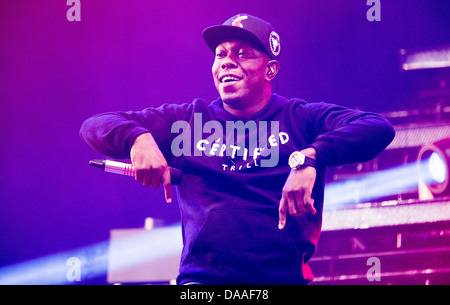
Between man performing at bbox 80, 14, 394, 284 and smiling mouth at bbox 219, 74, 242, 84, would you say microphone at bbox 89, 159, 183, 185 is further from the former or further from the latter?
smiling mouth at bbox 219, 74, 242, 84

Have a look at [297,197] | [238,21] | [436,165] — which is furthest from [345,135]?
[436,165]

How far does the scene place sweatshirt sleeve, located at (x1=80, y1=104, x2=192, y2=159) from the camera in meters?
1.80

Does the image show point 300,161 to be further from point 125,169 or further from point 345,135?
point 125,169

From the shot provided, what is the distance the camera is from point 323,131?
193cm

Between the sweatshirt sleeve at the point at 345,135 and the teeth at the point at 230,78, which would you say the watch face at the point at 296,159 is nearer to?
the sweatshirt sleeve at the point at 345,135

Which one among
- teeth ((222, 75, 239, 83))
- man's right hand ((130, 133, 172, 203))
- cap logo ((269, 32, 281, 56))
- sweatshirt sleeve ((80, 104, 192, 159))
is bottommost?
man's right hand ((130, 133, 172, 203))

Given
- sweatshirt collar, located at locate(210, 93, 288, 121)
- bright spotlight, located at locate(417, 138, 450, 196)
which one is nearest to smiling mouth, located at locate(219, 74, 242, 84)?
sweatshirt collar, located at locate(210, 93, 288, 121)

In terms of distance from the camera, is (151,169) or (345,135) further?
(345,135)

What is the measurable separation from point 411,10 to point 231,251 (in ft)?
5.03

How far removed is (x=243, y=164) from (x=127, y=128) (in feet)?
1.39

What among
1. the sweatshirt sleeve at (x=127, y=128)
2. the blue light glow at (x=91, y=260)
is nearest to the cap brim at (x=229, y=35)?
the sweatshirt sleeve at (x=127, y=128)

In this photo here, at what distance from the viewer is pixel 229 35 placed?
208 centimetres

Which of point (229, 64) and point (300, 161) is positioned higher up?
point (229, 64)

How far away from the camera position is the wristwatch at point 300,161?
1.69 meters
